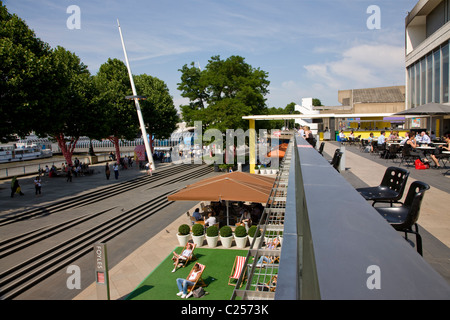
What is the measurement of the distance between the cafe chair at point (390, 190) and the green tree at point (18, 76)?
67.5ft

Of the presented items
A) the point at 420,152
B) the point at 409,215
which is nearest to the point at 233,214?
the point at 420,152

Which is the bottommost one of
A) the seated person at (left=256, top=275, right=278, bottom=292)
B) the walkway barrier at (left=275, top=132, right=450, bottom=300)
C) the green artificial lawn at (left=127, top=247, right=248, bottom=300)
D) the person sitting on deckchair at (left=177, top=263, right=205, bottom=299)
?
the green artificial lawn at (left=127, top=247, right=248, bottom=300)

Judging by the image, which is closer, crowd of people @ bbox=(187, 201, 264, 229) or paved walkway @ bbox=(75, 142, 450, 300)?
paved walkway @ bbox=(75, 142, 450, 300)

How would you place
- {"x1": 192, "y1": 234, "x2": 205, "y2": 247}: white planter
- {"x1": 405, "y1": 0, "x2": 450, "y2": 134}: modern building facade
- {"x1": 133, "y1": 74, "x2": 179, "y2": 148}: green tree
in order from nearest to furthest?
{"x1": 192, "y1": 234, "x2": 205, "y2": 247}: white planter, {"x1": 405, "y1": 0, "x2": 450, "y2": 134}: modern building facade, {"x1": 133, "y1": 74, "x2": 179, "y2": 148}: green tree

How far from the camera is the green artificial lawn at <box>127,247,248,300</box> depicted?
957 cm

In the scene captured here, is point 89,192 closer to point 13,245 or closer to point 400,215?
point 13,245

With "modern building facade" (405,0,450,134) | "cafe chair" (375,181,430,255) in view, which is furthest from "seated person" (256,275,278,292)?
"modern building facade" (405,0,450,134)

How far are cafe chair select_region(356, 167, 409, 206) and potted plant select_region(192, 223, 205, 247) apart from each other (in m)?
9.24

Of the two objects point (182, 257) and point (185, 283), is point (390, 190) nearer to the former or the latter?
point (185, 283)

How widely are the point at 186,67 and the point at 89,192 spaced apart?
78.1ft

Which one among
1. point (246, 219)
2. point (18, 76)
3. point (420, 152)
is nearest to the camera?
point (420, 152)

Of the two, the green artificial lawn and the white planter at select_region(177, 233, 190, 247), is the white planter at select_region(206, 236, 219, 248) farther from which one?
the white planter at select_region(177, 233, 190, 247)

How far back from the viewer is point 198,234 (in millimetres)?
13508

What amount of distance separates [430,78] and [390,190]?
28.1m
